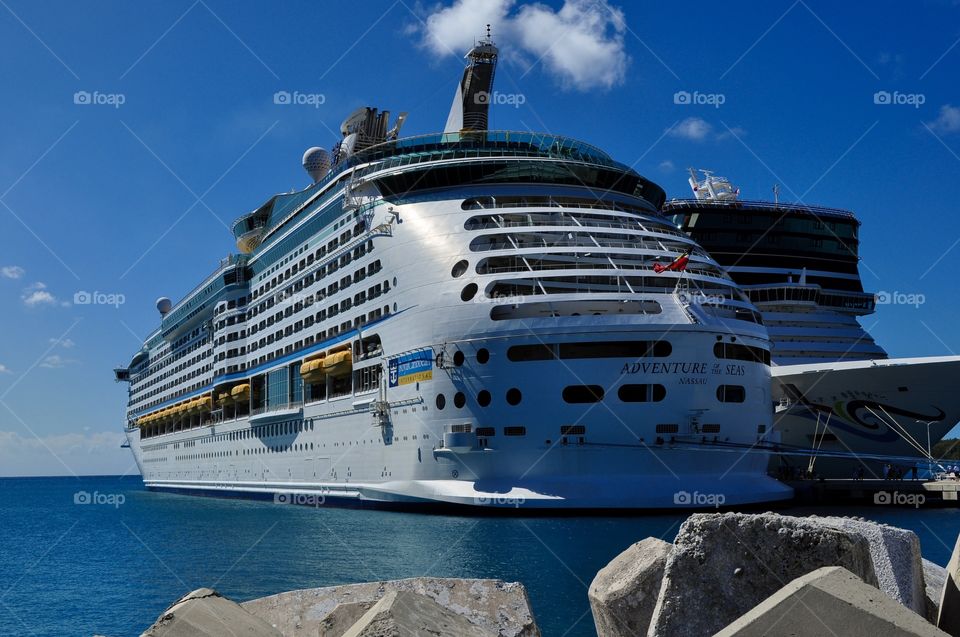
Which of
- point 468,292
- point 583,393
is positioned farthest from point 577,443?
point 468,292

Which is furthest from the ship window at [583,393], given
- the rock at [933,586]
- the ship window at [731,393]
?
the rock at [933,586]

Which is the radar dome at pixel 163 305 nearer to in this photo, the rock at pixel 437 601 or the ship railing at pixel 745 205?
the ship railing at pixel 745 205

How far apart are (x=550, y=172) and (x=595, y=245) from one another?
6325mm

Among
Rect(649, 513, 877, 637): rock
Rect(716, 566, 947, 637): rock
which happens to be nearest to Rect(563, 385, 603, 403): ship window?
Rect(649, 513, 877, 637): rock

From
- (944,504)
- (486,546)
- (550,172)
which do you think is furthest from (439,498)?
(944,504)

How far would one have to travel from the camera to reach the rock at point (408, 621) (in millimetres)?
4859

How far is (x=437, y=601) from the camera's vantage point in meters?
6.77

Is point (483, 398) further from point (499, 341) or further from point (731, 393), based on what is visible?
point (731, 393)

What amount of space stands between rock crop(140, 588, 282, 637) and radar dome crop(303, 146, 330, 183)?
5155cm

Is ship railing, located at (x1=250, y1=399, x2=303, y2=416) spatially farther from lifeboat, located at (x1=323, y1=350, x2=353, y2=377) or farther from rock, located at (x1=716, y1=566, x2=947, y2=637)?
rock, located at (x1=716, y1=566, x2=947, y2=637)

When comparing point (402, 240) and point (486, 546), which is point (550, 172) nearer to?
point (402, 240)

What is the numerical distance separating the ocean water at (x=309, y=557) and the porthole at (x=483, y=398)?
362 centimetres

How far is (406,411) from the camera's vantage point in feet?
103

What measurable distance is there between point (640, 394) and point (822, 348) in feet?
92.0
